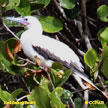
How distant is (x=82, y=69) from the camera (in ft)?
8.30

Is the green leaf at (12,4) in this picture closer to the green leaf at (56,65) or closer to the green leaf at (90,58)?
the green leaf at (56,65)

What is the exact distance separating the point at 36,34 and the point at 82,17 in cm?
47

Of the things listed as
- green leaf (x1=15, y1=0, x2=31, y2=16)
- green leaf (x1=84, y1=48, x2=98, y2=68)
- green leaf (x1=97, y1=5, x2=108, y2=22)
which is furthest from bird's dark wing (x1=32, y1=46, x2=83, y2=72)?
green leaf (x1=84, y1=48, x2=98, y2=68)

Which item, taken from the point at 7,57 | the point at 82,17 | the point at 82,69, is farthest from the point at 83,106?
the point at 82,17

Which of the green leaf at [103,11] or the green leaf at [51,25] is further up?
the green leaf at [103,11]

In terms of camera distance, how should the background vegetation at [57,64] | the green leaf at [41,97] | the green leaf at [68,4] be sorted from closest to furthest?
the green leaf at [41,97] → the background vegetation at [57,64] → the green leaf at [68,4]

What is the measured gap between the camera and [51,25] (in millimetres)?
2609

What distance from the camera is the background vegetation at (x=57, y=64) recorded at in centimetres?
196

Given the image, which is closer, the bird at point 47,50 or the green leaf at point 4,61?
the green leaf at point 4,61

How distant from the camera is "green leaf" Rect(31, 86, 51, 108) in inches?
71.4

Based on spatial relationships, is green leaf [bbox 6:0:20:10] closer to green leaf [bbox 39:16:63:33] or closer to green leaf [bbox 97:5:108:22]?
green leaf [bbox 39:16:63:33]

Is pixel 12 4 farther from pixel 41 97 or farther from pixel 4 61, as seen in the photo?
pixel 41 97

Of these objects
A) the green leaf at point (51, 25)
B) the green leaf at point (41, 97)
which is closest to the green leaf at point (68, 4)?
the green leaf at point (51, 25)

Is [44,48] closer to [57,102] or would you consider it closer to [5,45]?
[5,45]
